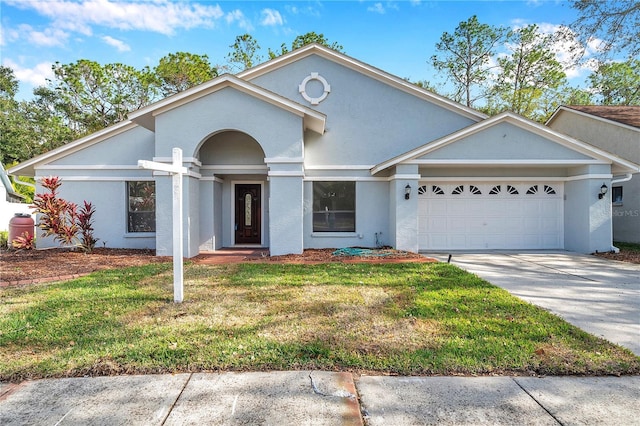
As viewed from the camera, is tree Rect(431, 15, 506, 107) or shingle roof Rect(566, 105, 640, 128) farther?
tree Rect(431, 15, 506, 107)

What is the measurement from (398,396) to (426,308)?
234 centimetres

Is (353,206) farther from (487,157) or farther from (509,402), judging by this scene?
(509,402)

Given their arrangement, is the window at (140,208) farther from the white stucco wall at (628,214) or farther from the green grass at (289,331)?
the white stucco wall at (628,214)

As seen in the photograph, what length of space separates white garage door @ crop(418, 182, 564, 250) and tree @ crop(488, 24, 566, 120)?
15436mm

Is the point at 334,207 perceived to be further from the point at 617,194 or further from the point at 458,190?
the point at 617,194

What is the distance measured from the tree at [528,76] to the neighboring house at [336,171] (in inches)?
604

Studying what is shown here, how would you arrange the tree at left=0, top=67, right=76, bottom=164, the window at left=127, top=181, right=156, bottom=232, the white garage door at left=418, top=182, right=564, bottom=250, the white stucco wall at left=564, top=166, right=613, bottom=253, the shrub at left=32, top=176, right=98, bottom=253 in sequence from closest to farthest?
the shrub at left=32, top=176, right=98, bottom=253 < the white stucco wall at left=564, top=166, right=613, bottom=253 < the white garage door at left=418, top=182, right=564, bottom=250 < the window at left=127, top=181, right=156, bottom=232 < the tree at left=0, top=67, right=76, bottom=164

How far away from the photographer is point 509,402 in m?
2.76

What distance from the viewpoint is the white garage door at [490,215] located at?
11445mm

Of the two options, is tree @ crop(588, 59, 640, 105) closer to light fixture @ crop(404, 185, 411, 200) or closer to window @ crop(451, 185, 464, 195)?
window @ crop(451, 185, 464, 195)

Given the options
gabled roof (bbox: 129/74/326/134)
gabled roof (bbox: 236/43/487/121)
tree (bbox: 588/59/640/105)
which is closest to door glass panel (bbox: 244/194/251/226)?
gabled roof (bbox: 129/74/326/134)

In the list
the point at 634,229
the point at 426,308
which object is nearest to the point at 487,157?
the point at 426,308

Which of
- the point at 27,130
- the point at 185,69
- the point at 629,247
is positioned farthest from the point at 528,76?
the point at 27,130

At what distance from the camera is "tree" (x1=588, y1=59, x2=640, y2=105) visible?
23.8 m
